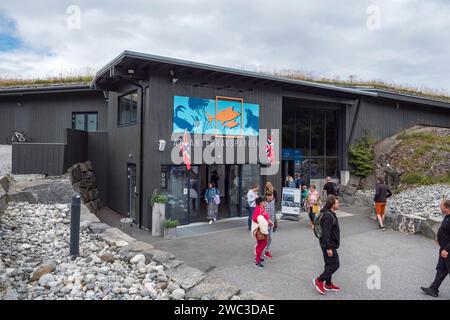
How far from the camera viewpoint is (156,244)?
379 inches

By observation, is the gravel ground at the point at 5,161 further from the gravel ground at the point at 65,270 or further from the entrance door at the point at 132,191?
the gravel ground at the point at 65,270

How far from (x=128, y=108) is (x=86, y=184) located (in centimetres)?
417

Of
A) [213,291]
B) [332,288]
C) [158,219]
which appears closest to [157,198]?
[158,219]

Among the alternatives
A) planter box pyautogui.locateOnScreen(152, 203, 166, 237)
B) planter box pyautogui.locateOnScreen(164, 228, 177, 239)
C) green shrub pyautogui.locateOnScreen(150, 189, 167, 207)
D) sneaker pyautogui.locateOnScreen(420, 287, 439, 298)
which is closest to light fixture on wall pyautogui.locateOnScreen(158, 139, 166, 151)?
green shrub pyautogui.locateOnScreen(150, 189, 167, 207)

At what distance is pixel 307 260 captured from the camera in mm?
7988

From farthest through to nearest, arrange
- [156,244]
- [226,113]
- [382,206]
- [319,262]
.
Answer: [226,113] < [382,206] < [156,244] < [319,262]

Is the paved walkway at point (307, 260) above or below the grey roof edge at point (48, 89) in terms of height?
below

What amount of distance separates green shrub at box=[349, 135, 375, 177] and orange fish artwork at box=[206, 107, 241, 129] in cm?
860

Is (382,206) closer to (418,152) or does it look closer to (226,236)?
(226,236)

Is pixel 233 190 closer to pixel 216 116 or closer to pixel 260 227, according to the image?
pixel 216 116

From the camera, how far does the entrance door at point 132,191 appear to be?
1277 cm

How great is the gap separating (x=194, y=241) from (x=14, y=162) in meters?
7.25

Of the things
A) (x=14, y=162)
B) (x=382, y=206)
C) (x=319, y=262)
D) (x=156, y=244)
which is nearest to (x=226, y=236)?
(x=156, y=244)

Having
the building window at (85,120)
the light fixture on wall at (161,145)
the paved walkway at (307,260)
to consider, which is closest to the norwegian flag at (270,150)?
the paved walkway at (307,260)
